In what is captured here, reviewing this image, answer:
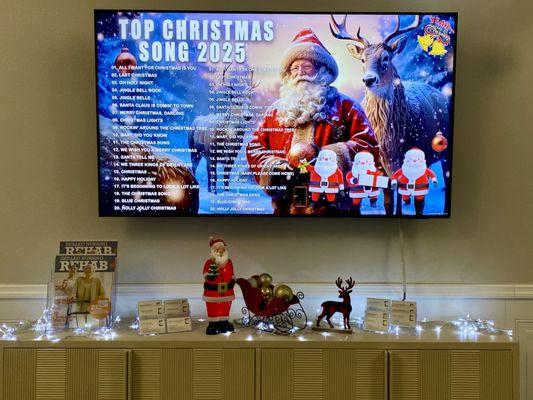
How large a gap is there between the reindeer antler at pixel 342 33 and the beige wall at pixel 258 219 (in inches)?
8.8

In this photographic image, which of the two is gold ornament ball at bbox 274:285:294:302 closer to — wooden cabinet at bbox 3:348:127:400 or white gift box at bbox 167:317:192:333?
white gift box at bbox 167:317:192:333

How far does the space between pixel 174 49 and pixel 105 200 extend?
0.80m

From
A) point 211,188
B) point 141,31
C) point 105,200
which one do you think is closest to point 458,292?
point 211,188

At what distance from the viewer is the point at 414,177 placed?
2.45 meters

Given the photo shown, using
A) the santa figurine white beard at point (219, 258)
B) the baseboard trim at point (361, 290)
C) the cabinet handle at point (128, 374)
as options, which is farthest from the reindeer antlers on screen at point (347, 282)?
the cabinet handle at point (128, 374)

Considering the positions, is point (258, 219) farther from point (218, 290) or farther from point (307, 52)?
point (307, 52)

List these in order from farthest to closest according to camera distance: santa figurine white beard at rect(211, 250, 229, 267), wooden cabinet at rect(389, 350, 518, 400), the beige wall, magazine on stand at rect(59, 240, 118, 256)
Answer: the beige wall < magazine on stand at rect(59, 240, 118, 256) < santa figurine white beard at rect(211, 250, 229, 267) < wooden cabinet at rect(389, 350, 518, 400)

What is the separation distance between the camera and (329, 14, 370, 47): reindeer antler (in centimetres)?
243

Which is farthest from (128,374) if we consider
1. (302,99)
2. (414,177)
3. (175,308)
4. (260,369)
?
(414,177)

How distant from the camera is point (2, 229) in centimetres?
260

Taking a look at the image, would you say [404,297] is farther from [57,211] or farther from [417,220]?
[57,211]

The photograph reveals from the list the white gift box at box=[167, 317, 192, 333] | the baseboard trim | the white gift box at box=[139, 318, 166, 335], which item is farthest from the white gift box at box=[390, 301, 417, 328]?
the white gift box at box=[139, 318, 166, 335]

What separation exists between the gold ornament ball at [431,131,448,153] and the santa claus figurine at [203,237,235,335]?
1.12 metres

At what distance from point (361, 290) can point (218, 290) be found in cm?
78
